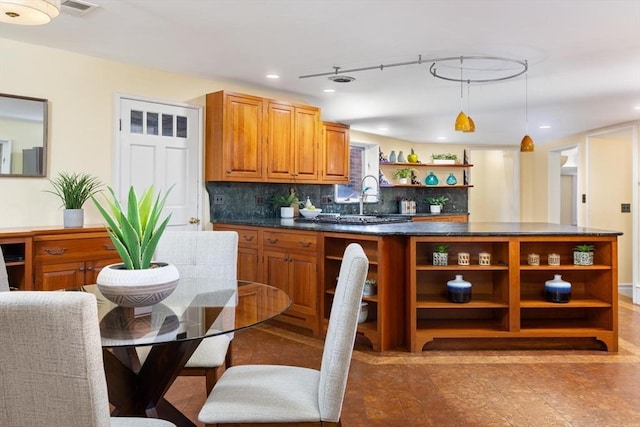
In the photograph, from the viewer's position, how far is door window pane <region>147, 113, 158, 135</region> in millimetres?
4180

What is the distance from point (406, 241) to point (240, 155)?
A: 1.87m

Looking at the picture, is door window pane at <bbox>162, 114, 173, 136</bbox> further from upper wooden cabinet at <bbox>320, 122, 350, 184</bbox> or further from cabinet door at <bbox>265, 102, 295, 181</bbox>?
upper wooden cabinet at <bbox>320, 122, 350, 184</bbox>

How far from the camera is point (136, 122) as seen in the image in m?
4.10

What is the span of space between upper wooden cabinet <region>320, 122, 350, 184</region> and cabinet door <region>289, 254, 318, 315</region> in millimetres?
1782

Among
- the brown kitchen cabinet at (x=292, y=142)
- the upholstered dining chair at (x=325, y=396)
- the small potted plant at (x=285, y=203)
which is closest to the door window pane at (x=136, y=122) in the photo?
the brown kitchen cabinet at (x=292, y=142)

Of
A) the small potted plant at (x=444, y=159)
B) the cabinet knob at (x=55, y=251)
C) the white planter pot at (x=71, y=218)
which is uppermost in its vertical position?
the small potted plant at (x=444, y=159)

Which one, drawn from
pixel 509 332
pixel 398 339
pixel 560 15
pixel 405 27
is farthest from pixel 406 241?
pixel 560 15

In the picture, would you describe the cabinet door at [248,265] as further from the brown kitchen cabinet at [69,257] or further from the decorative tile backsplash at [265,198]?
the brown kitchen cabinet at [69,257]

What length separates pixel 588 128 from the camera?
6.79 meters

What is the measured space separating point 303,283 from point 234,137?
61.9 inches

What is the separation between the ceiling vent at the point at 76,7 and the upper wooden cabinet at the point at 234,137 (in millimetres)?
1578

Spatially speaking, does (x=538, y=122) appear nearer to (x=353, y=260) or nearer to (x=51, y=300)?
(x=353, y=260)

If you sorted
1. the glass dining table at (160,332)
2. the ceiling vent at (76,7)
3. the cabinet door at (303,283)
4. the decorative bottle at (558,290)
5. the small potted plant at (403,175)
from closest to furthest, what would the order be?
the glass dining table at (160,332) → the ceiling vent at (76,7) → the decorative bottle at (558,290) → the cabinet door at (303,283) → the small potted plant at (403,175)

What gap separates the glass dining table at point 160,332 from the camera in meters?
1.48
